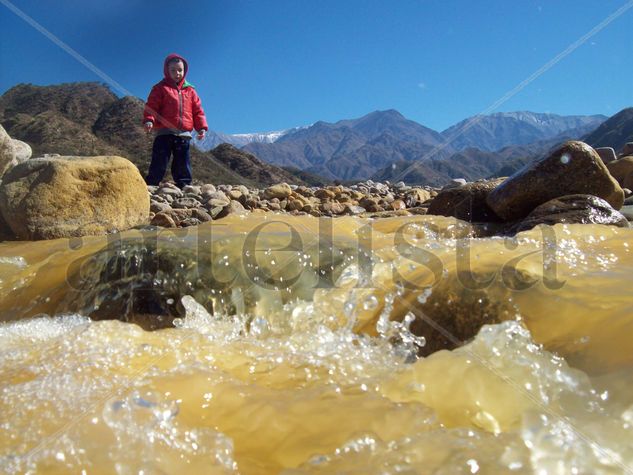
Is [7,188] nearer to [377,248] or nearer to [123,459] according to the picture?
[377,248]

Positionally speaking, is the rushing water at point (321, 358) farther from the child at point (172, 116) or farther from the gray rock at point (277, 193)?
the child at point (172, 116)

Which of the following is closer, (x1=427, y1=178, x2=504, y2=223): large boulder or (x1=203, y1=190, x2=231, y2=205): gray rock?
(x1=427, y1=178, x2=504, y2=223): large boulder

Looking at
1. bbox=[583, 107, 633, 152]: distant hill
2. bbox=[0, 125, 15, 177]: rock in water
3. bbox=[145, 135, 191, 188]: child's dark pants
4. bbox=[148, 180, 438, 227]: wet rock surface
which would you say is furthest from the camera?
bbox=[583, 107, 633, 152]: distant hill

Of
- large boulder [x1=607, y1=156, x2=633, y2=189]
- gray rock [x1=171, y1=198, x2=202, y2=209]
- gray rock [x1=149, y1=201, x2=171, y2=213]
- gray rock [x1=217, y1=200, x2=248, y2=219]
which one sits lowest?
gray rock [x1=217, y1=200, x2=248, y2=219]

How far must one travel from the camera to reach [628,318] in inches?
66.2

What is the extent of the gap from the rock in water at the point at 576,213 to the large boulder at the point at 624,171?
6.41 meters

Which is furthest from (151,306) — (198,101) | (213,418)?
(198,101)

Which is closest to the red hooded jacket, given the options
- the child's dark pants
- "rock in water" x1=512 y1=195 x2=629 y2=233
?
the child's dark pants

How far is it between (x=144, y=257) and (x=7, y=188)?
2.99 m

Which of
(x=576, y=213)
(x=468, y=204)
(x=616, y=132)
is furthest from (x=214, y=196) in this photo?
(x=616, y=132)

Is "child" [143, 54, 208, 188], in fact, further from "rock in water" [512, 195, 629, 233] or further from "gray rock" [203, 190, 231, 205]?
"rock in water" [512, 195, 629, 233]

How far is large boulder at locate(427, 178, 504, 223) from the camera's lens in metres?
5.68

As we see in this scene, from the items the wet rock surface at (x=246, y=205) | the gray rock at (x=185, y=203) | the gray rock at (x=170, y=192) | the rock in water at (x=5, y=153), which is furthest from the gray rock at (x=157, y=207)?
the rock in water at (x=5, y=153)

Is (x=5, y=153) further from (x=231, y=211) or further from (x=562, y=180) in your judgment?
(x=562, y=180)
